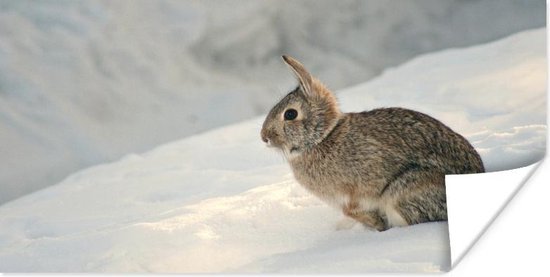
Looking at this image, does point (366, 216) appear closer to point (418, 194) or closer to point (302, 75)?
point (418, 194)

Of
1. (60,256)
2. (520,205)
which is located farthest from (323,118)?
(60,256)

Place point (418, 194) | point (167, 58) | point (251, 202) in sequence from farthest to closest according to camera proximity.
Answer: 1. point (167, 58)
2. point (251, 202)
3. point (418, 194)

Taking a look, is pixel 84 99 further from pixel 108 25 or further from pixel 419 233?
pixel 419 233

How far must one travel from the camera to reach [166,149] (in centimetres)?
178

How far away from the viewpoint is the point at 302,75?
1.30m

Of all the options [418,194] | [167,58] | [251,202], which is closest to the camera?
[418,194]

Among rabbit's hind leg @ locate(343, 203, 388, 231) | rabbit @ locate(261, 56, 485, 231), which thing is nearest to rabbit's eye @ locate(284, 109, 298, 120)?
rabbit @ locate(261, 56, 485, 231)

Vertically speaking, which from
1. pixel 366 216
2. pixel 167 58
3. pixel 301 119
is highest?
pixel 167 58

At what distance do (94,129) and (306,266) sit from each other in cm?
66

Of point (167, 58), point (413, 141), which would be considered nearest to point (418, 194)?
point (413, 141)

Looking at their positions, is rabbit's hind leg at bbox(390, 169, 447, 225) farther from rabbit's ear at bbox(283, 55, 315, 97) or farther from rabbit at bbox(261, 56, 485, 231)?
rabbit's ear at bbox(283, 55, 315, 97)

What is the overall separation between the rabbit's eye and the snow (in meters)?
0.17

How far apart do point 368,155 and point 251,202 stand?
255mm

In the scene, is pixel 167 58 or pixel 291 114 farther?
pixel 167 58
